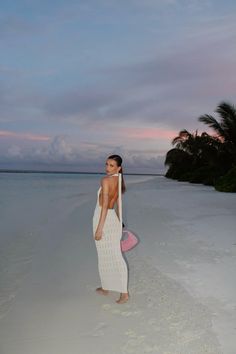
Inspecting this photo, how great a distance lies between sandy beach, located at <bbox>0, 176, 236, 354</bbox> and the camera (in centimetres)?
338

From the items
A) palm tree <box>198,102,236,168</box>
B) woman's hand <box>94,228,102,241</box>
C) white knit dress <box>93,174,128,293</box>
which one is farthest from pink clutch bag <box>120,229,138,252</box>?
palm tree <box>198,102,236,168</box>

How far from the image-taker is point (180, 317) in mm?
3830

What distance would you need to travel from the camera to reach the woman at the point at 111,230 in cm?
424

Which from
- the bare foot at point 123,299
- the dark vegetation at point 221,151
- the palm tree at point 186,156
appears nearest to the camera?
the bare foot at point 123,299

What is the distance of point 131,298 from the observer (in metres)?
4.43

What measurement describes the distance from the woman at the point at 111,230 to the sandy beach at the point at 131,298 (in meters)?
0.25

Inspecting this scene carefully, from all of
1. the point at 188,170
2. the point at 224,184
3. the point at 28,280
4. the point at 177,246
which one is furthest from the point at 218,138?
the point at 28,280

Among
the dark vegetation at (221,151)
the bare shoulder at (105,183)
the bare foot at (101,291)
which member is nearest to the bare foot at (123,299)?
the bare foot at (101,291)

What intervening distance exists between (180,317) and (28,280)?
2426 mm

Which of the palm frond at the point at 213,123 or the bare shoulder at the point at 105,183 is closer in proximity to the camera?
the bare shoulder at the point at 105,183

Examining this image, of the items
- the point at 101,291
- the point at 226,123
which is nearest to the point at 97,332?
the point at 101,291

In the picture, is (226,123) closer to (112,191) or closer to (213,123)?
(213,123)

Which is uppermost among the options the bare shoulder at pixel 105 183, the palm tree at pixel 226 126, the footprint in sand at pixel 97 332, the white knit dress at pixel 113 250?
the palm tree at pixel 226 126

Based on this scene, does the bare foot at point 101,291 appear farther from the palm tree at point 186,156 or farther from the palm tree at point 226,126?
A: the palm tree at point 186,156
